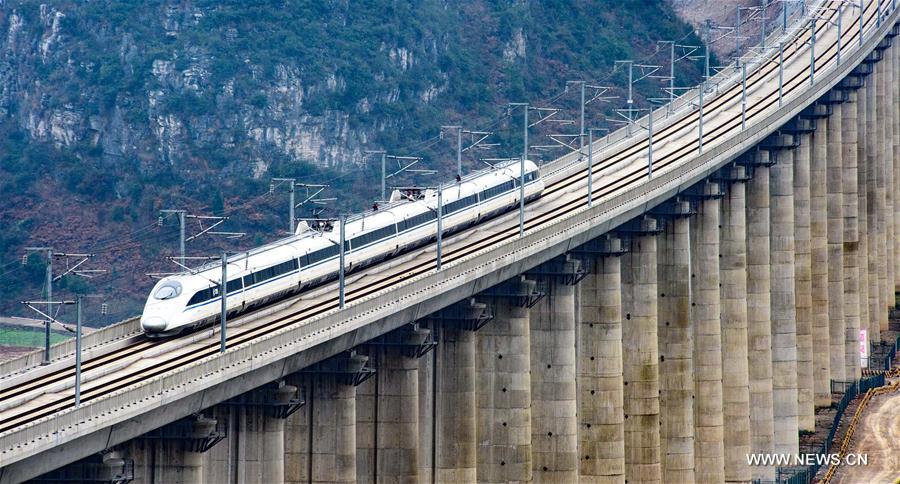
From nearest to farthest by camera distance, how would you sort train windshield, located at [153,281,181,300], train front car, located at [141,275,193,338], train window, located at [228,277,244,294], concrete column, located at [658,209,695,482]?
train front car, located at [141,275,193,338] < train windshield, located at [153,281,181,300] < train window, located at [228,277,244,294] < concrete column, located at [658,209,695,482]

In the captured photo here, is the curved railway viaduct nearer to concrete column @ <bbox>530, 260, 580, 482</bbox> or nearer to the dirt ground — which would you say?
concrete column @ <bbox>530, 260, 580, 482</bbox>

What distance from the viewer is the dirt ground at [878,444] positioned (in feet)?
500

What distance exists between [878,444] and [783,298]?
16.2 meters

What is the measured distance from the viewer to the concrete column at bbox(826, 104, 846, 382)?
7333 inches

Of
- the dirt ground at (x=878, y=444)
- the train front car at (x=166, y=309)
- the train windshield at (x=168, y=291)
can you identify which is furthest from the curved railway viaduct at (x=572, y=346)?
the dirt ground at (x=878, y=444)

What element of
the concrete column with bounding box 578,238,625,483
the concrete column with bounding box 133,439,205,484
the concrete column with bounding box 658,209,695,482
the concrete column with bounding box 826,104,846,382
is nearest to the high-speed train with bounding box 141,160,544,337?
the concrete column with bounding box 578,238,625,483

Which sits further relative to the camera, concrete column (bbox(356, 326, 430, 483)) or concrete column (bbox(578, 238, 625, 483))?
concrete column (bbox(578, 238, 625, 483))

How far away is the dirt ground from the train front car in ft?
191

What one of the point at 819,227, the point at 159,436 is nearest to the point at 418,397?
the point at 159,436

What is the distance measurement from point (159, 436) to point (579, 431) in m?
47.7

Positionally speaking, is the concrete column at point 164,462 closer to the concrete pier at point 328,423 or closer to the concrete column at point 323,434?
the concrete pier at point 328,423

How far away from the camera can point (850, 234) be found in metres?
195

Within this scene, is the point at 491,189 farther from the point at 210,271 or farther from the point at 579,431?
the point at 210,271

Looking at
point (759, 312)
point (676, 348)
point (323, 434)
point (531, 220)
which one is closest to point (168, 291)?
point (323, 434)
